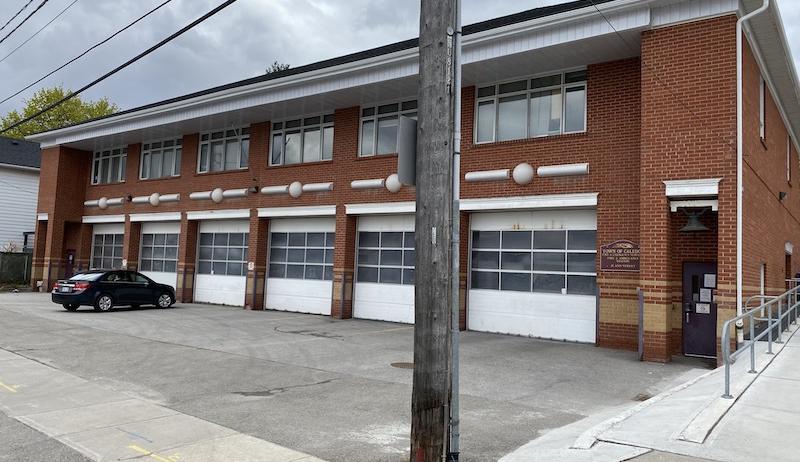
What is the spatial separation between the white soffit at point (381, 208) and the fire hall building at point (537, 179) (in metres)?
0.07

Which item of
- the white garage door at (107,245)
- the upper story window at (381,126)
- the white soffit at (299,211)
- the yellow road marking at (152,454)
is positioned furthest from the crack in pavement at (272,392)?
the white garage door at (107,245)

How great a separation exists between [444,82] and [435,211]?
1231mm

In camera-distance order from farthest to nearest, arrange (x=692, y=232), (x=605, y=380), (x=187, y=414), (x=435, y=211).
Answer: (x=692, y=232), (x=605, y=380), (x=187, y=414), (x=435, y=211)

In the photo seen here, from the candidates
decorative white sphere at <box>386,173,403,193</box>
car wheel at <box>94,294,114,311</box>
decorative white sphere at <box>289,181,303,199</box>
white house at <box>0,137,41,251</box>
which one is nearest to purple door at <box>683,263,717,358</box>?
decorative white sphere at <box>386,173,403,193</box>

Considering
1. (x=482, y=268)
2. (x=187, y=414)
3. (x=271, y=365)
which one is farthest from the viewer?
(x=482, y=268)

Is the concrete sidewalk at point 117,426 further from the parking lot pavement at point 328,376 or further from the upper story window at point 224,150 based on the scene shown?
the upper story window at point 224,150

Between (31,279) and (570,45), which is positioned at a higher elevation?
(570,45)

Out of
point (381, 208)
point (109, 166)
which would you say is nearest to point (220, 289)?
point (381, 208)

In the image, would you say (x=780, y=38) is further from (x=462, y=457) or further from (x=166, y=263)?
(x=166, y=263)

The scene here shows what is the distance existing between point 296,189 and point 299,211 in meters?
0.77

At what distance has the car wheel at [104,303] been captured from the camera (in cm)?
1961

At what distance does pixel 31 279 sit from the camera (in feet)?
99.1

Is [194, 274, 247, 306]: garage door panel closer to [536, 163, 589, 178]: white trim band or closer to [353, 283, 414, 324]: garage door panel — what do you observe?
[353, 283, 414, 324]: garage door panel

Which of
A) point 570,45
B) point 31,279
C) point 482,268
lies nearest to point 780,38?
point 570,45
